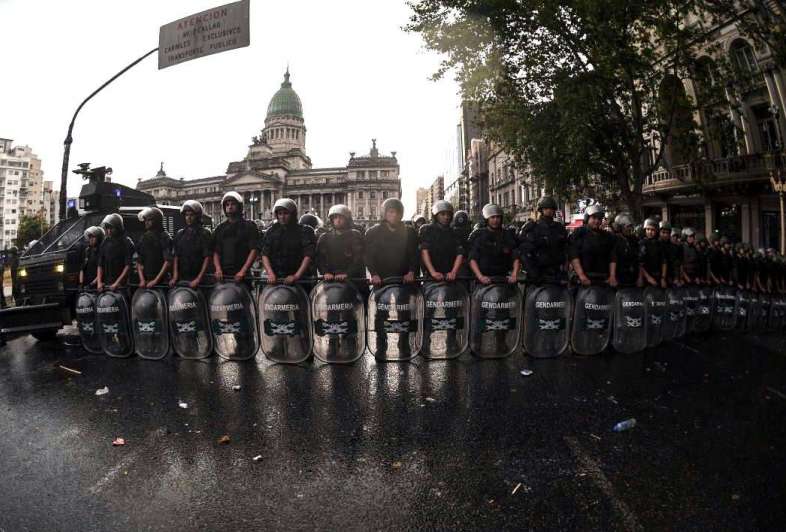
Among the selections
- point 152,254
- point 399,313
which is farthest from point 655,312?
point 152,254

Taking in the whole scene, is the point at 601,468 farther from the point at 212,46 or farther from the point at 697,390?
the point at 212,46

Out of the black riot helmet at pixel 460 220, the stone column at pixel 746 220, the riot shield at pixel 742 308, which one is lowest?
the riot shield at pixel 742 308

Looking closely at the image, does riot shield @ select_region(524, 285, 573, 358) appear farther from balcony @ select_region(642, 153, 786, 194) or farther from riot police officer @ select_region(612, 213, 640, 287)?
balcony @ select_region(642, 153, 786, 194)

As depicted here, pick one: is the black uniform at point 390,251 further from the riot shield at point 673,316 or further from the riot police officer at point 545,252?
the riot shield at point 673,316

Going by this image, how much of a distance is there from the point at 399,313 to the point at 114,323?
13.7 ft

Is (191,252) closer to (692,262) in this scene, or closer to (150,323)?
(150,323)

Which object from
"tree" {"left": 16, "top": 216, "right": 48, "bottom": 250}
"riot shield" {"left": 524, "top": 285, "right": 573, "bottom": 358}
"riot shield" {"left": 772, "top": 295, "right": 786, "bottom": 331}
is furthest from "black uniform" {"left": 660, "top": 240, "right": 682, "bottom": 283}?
"tree" {"left": 16, "top": 216, "right": 48, "bottom": 250}

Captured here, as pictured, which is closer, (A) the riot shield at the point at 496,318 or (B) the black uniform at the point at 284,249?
(A) the riot shield at the point at 496,318

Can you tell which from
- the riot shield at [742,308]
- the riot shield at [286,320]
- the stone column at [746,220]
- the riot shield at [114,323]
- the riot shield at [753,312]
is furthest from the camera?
the stone column at [746,220]

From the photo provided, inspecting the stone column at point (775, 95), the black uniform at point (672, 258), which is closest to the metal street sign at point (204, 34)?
the black uniform at point (672, 258)

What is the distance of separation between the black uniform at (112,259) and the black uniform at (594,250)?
6.75 m

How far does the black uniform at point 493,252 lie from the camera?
6.74 meters

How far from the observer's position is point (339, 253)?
21.6 feet

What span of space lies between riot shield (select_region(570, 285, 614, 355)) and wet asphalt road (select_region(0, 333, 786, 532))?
1.08 feet
